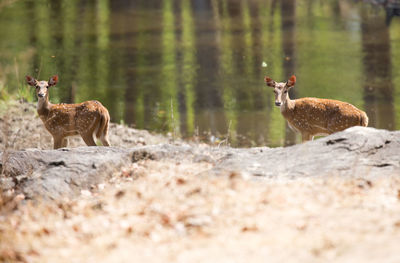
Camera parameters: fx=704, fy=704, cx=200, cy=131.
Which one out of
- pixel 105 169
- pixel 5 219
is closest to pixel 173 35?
pixel 105 169

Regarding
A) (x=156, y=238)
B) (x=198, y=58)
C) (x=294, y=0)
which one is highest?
(x=294, y=0)

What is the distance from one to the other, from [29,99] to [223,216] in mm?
7626

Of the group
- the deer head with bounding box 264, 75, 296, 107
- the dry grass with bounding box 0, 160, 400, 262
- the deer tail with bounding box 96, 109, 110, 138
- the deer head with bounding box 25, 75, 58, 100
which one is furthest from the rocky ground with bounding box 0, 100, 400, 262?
the deer head with bounding box 25, 75, 58, 100

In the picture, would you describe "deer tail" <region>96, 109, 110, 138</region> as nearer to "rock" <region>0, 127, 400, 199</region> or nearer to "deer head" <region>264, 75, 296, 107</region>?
"rock" <region>0, 127, 400, 199</region>

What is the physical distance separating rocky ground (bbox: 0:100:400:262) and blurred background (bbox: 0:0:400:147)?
136 centimetres

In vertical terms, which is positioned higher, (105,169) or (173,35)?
(173,35)

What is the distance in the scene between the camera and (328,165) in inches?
290

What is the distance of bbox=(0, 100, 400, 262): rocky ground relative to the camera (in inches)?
219

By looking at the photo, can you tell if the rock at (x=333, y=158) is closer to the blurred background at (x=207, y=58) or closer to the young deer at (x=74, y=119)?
the blurred background at (x=207, y=58)

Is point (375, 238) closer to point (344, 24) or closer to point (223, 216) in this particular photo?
point (223, 216)

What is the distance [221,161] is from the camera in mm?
7770

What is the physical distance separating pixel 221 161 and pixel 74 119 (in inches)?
110

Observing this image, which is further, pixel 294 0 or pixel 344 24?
pixel 294 0

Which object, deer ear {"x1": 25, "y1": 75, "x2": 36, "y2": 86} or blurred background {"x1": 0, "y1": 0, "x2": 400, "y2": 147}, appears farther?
blurred background {"x1": 0, "y1": 0, "x2": 400, "y2": 147}
